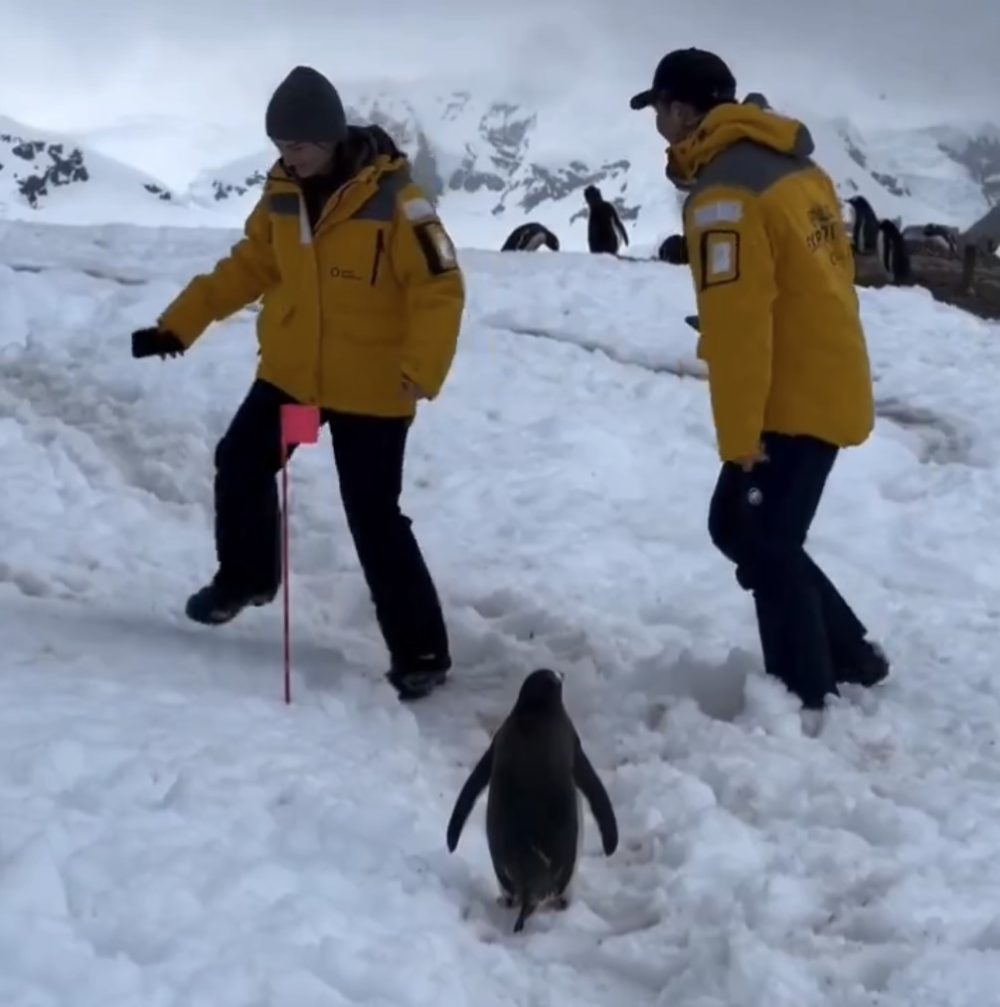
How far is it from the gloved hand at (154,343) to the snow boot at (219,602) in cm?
76

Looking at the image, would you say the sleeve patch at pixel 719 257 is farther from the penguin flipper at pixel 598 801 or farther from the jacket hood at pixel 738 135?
the penguin flipper at pixel 598 801

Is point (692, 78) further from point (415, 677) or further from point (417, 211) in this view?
point (415, 677)

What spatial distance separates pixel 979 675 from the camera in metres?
4.80

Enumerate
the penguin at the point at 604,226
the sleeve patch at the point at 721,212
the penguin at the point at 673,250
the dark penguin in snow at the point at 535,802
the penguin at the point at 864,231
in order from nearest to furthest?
the dark penguin in snow at the point at 535,802, the sleeve patch at the point at 721,212, the penguin at the point at 673,250, the penguin at the point at 864,231, the penguin at the point at 604,226

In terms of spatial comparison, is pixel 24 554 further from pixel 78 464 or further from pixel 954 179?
pixel 954 179

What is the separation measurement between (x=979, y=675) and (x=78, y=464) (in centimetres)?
409

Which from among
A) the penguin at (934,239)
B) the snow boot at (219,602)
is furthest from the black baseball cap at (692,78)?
the penguin at (934,239)

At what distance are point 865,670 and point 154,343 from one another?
250 centimetres

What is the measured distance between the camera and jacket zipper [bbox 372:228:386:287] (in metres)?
4.25

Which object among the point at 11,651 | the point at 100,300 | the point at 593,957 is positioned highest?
the point at 100,300

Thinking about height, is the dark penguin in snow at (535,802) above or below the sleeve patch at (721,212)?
below

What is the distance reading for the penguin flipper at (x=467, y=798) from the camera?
335 centimetres

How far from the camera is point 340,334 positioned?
4.36 metres

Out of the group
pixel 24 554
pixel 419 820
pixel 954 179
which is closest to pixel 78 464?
pixel 24 554
